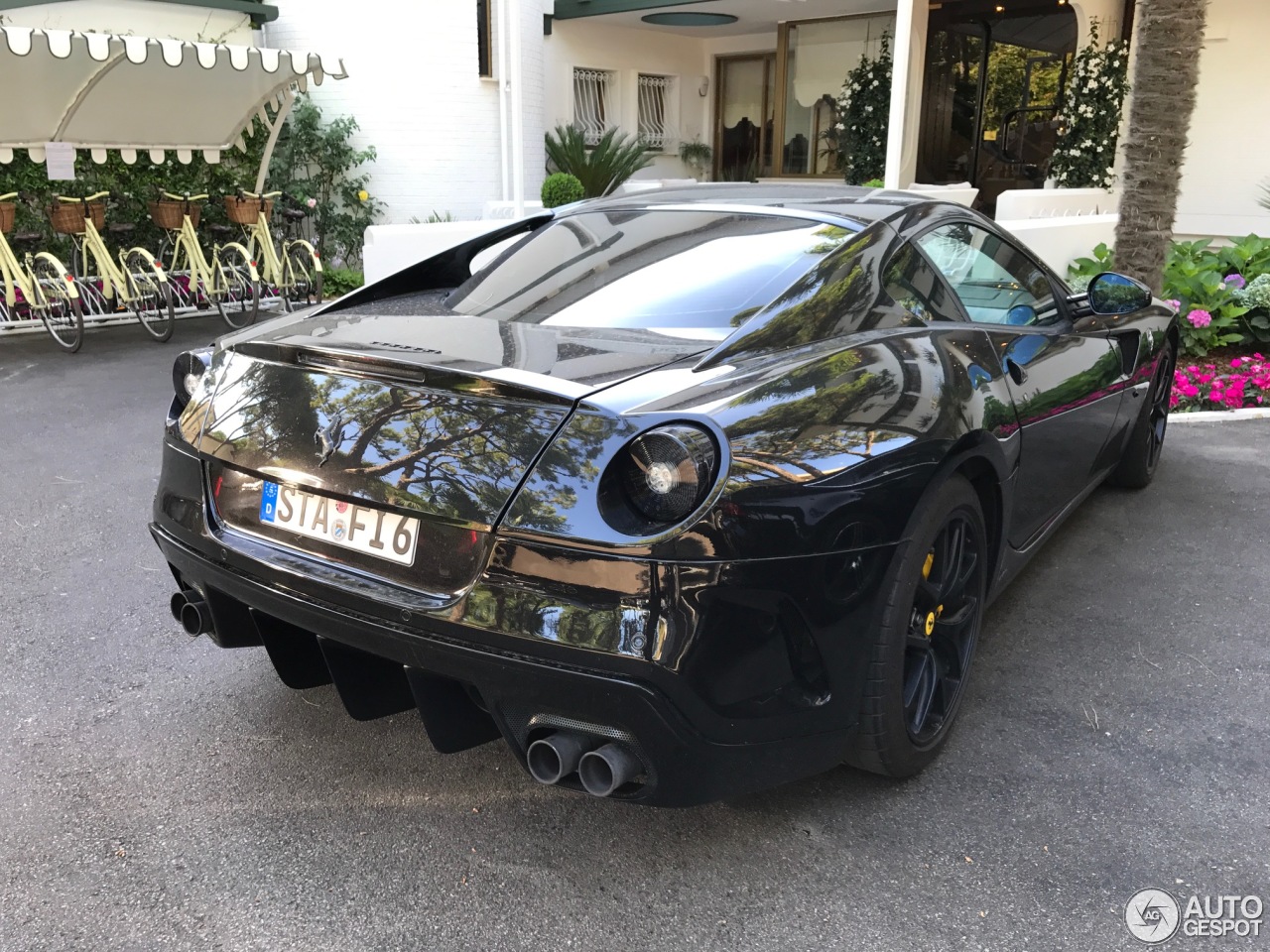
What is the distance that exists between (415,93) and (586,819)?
11855 millimetres

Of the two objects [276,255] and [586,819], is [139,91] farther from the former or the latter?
[586,819]

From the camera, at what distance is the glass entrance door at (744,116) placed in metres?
16.0

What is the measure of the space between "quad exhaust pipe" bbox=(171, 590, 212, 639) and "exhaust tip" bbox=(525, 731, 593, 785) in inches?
38.7

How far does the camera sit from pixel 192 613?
8.02 feet

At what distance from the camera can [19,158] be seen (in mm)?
9828

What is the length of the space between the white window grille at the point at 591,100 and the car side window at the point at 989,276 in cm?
1194

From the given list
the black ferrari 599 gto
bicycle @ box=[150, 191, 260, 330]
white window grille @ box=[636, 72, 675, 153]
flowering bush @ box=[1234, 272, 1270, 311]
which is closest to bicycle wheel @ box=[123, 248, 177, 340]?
bicycle @ box=[150, 191, 260, 330]

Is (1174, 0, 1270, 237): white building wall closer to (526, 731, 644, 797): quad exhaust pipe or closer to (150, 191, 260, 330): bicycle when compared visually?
(150, 191, 260, 330): bicycle

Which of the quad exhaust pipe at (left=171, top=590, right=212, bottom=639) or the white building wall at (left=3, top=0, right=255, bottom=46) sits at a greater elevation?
the white building wall at (left=3, top=0, right=255, bottom=46)

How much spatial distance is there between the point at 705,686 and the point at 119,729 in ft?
5.88

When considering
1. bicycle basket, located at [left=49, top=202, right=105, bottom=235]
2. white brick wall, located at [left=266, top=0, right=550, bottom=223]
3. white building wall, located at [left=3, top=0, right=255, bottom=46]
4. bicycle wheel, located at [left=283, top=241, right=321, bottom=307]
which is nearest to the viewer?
bicycle basket, located at [left=49, top=202, right=105, bottom=235]

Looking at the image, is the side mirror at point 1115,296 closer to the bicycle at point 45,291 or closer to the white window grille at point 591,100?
the bicycle at point 45,291

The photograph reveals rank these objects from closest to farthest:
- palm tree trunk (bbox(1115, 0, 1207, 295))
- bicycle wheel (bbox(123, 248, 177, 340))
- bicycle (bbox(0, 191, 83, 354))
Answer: palm tree trunk (bbox(1115, 0, 1207, 295)), bicycle (bbox(0, 191, 83, 354)), bicycle wheel (bbox(123, 248, 177, 340))

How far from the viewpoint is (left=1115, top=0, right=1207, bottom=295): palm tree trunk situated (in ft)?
22.0
